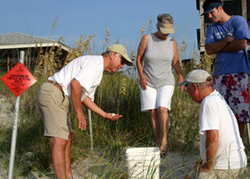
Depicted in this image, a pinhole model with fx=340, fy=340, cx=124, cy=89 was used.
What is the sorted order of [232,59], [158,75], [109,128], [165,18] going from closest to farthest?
[232,59] < [165,18] < [158,75] < [109,128]

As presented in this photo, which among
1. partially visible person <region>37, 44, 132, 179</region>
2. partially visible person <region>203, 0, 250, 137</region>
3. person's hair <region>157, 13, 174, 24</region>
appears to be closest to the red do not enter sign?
partially visible person <region>37, 44, 132, 179</region>

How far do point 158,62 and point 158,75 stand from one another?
0.55 feet

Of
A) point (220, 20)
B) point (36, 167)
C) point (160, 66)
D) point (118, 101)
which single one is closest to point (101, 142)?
point (118, 101)

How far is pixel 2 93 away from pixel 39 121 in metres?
3.43

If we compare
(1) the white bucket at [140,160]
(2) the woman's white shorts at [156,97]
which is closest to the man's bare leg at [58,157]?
(1) the white bucket at [140,160]

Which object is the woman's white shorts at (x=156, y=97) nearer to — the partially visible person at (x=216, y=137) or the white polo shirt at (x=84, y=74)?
the white polo shirt at (x=84, y=74)

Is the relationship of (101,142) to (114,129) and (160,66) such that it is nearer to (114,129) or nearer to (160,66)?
(114,129)

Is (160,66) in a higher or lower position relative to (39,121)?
higher

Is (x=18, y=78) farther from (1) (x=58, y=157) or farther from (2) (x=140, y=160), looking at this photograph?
(2) (x=140, y=160)

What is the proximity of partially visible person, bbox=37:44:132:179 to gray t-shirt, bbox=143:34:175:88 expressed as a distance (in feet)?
3.48

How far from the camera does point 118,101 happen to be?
15.4ft

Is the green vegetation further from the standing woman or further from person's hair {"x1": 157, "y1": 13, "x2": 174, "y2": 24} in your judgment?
person's hair {"x1": 157, "y1": 13, "x2": 174, "y2": 24}

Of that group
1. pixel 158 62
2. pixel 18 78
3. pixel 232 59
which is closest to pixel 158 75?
pixel 158 62

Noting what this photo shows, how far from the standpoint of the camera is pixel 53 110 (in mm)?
2939
